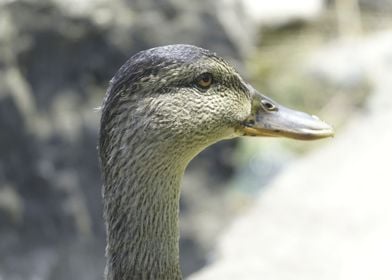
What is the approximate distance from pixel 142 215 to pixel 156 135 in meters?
0.24

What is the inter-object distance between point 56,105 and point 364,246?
1.75 m

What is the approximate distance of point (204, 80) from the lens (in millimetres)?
2652

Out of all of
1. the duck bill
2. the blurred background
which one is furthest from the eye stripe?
the blurred background

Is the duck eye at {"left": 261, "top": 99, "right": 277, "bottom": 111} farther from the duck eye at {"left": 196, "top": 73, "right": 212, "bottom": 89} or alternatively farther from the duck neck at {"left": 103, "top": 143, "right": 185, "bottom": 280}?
the duck neck at {"left": 103, "top": 143, "right": 185, "bottom": 280}

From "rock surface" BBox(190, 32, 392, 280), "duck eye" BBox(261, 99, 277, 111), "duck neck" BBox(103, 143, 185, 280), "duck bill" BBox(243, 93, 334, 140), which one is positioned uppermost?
"rock surface" BBox(190, 32, 392, 280)

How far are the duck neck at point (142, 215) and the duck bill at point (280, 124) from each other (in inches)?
11.3

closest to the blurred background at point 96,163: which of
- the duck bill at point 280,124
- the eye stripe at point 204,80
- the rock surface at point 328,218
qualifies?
the rock surface at point 328,218

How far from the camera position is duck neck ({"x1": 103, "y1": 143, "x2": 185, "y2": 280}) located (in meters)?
2.60

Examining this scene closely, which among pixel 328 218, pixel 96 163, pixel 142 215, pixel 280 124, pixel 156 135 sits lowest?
pixel 142 215

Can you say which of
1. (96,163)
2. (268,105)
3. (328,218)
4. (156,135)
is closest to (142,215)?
(156,135)

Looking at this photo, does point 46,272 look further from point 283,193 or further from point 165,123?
point 165,123

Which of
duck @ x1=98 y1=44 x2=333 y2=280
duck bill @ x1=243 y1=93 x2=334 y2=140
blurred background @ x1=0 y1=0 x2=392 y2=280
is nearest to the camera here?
duck @ x1=98 y1=44 x2=333 y2=280

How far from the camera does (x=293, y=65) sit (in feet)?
20.1

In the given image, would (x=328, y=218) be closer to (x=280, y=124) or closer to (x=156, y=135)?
(x=280, y=124)
